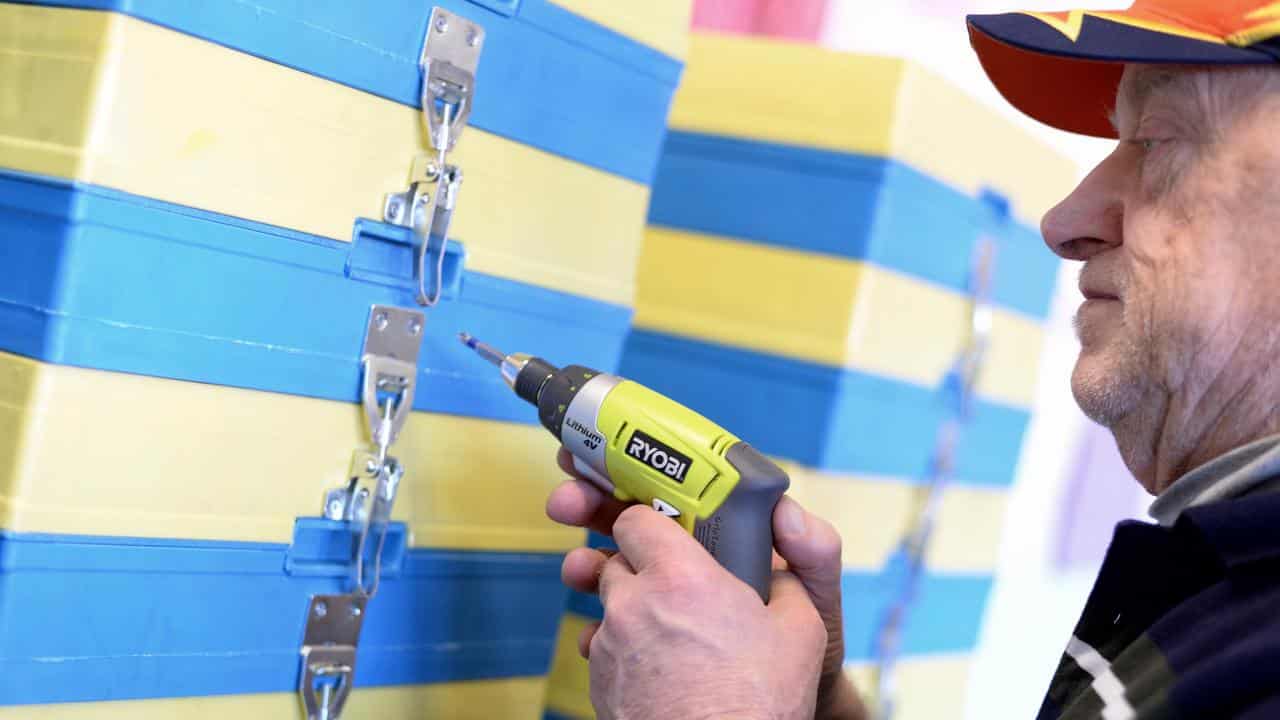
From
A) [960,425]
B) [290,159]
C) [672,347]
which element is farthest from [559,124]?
[960,425]

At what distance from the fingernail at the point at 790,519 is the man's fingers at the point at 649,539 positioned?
7 cm

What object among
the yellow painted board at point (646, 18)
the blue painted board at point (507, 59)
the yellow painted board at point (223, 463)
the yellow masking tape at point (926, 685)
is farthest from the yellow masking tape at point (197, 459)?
the yellow masking tape at point (926, 685)

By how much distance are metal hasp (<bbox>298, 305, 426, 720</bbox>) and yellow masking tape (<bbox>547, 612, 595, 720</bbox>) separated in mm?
430

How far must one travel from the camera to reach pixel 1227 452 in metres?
0.77

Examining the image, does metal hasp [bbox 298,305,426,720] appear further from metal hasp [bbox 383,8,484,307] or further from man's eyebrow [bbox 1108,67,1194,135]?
man's eyebrow [bbox 1108,67,1194,135]

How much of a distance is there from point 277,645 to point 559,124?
16.7 inches

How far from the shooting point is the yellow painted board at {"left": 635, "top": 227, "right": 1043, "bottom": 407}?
4.25 ft

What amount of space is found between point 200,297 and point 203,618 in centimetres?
21

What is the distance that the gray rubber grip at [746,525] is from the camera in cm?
85

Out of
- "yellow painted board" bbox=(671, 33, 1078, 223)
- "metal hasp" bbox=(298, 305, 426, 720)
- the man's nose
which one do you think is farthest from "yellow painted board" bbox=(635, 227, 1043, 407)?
"metal hasp" bbox=(298, 305, 426, 720)

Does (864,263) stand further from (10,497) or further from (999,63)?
(10,497)

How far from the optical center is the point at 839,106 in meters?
1.30

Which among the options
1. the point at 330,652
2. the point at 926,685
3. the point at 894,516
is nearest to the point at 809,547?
the point at 330,652

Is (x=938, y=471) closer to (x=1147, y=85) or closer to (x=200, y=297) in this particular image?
(x=1147, y=85)
